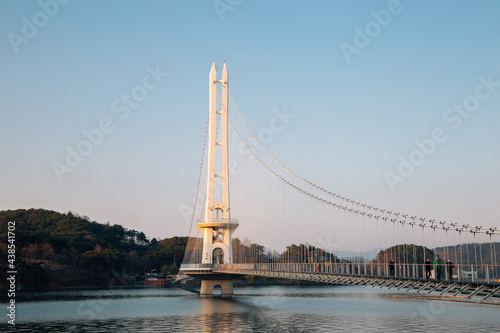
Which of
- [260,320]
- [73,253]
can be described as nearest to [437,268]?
[260,320]

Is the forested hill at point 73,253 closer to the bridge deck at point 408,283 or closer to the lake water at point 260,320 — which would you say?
the lake water at point 260,320

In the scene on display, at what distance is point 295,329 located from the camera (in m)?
35.0

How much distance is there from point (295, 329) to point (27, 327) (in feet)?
59.3

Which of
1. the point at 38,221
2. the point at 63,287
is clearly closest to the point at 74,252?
the point at 63,287

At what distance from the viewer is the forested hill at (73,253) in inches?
4030

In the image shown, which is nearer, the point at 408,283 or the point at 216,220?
the point at 408,283

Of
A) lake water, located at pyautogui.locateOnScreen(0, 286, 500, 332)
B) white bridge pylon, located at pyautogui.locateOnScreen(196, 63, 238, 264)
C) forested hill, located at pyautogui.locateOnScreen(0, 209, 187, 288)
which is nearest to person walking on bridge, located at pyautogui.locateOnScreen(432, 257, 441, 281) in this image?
lake water, located at pyautogui.locateOnScreen(0, 286, 500, 332)

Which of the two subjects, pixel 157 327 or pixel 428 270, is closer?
pixel 428 270

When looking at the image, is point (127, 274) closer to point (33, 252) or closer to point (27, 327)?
point (33, 252)

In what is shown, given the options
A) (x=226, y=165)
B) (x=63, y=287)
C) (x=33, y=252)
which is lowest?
(x=63, y=287)

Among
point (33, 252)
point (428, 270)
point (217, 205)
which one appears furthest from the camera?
point (33, 252)

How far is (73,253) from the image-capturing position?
118 meters

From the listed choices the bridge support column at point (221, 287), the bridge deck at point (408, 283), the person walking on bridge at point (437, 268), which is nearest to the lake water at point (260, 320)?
the bridge deck at point (408, 283)

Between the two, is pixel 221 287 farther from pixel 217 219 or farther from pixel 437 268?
pixel 437 268
